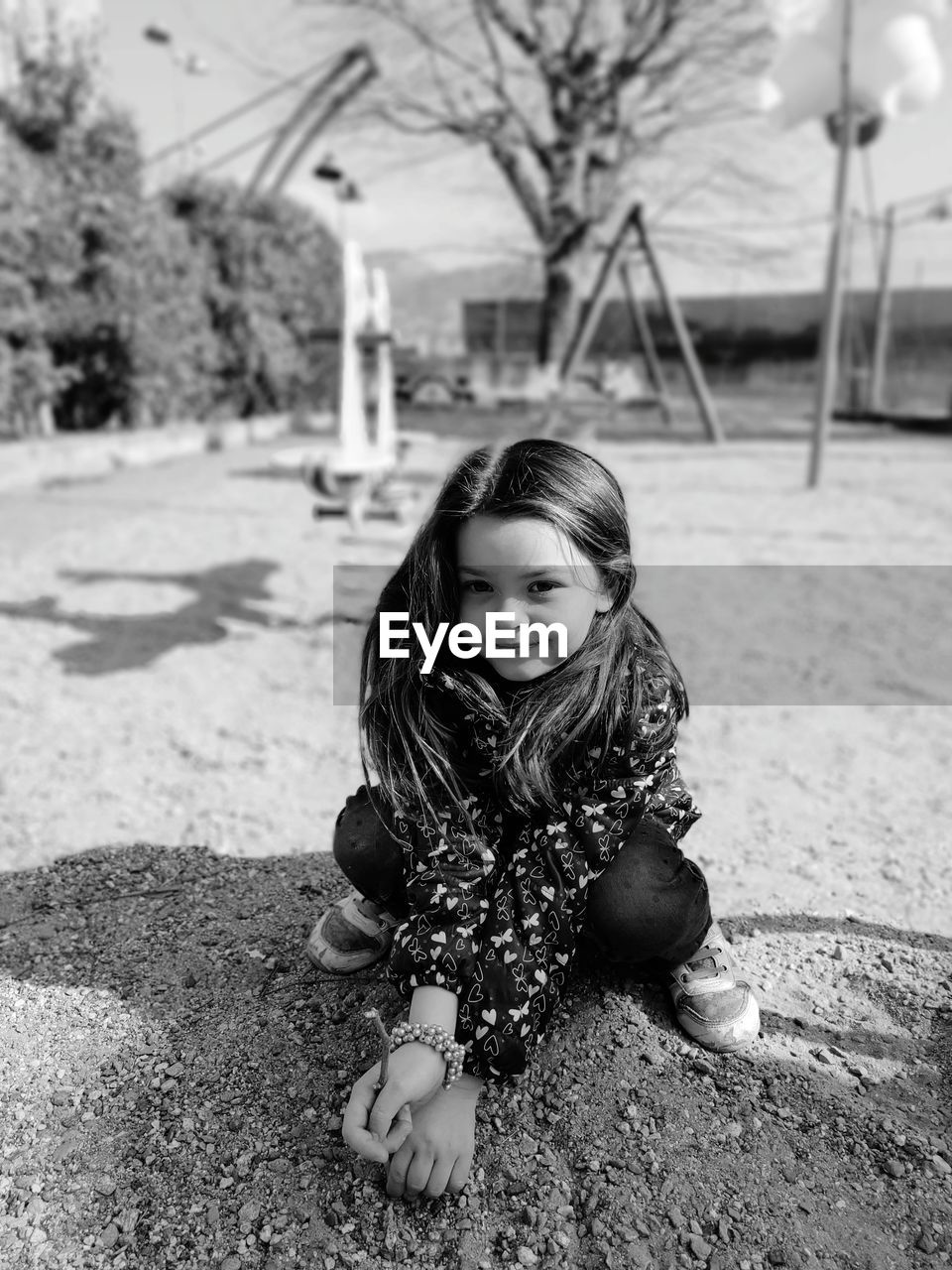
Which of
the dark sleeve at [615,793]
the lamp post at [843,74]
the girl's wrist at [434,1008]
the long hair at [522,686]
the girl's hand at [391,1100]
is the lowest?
the girl's hand at [391,1100]

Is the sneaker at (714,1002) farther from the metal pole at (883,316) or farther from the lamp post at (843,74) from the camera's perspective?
the metal pole at (883,316)

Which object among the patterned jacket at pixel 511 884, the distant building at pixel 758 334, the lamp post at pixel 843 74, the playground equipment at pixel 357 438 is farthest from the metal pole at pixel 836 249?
the patterned jacket at pixel 511 884

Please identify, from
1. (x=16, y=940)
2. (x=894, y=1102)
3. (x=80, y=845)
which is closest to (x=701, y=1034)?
(x=894, y=1102)

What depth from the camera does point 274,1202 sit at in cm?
115

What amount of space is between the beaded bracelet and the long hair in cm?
26

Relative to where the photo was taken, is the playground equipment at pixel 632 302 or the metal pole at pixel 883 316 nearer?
the playground equipment at pixel 632 302

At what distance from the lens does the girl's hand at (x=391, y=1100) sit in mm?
1086

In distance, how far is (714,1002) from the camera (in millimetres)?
1377

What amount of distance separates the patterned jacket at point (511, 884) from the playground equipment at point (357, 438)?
96.3 inches

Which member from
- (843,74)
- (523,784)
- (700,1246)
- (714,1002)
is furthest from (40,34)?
(700,1246)

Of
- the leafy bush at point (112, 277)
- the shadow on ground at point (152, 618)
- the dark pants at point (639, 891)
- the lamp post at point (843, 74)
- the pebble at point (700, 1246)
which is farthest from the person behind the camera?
the leafy bush at point (112, 277)

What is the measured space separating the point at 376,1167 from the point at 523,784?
498 millimetres

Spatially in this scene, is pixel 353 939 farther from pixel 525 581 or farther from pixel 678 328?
pixel 678 328

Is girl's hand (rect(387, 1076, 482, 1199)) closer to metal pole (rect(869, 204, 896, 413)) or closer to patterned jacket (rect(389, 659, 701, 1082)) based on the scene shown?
patterned jacket (rect(389, 659, 701, 1082))
